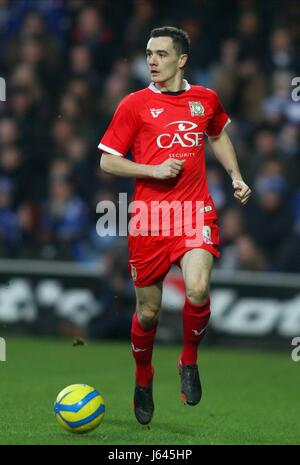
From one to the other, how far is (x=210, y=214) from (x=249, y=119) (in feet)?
22.8

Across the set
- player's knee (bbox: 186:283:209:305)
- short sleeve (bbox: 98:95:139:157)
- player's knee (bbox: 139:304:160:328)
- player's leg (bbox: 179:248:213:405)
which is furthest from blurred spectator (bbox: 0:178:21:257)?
player's knee (bbox: 186:283:209:305)

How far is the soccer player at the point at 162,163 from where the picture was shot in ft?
23.9

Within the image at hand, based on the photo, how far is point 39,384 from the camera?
978cm

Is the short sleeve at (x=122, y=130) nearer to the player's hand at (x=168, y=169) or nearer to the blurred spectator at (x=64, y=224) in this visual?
the player's hand at (x=168, y=169)

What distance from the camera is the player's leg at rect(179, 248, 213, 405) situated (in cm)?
708

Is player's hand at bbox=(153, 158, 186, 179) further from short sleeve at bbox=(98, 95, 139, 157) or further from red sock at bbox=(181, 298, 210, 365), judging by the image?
red sock at bbox=(181, 298, 210, 365)

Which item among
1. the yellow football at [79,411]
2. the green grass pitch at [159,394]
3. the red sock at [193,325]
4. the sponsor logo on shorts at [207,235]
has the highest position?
the sponsor logo on shorts at [207,235]

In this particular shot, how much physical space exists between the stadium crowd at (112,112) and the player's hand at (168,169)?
5.81m

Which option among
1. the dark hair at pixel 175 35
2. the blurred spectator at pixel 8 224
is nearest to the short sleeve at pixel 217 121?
the dark hair at pixel 175 35

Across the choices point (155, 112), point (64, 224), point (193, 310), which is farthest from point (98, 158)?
point (193, 310)

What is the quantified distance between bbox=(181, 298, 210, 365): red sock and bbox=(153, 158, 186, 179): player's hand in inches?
A: 32.4

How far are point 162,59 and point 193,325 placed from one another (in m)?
1.73

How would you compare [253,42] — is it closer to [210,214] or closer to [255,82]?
[255,82]
